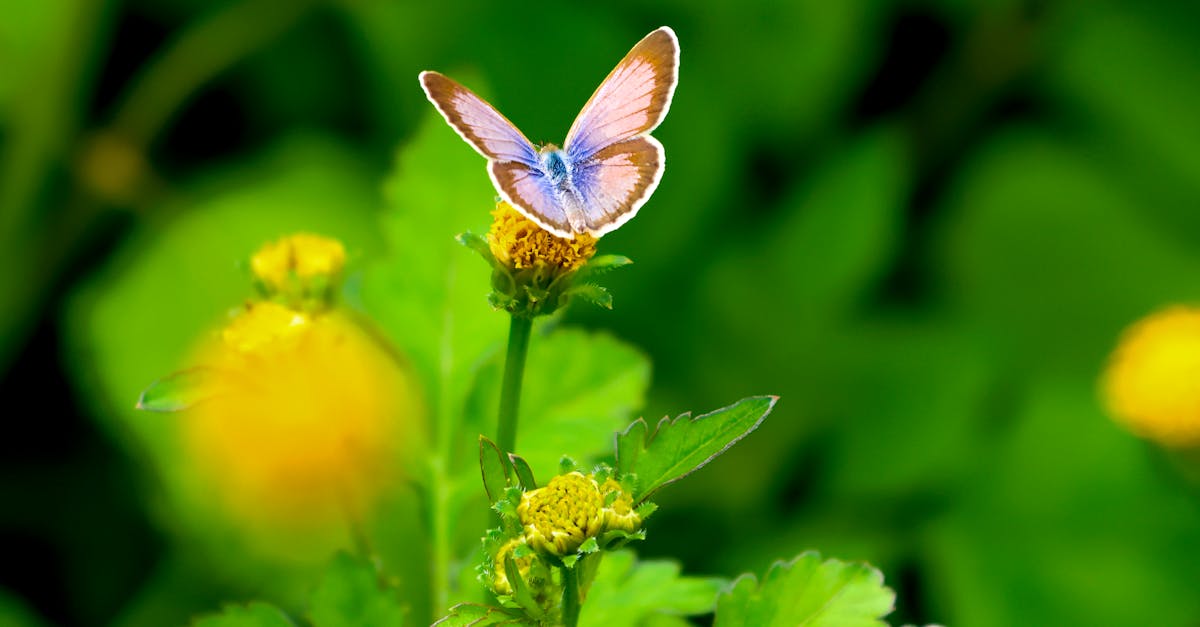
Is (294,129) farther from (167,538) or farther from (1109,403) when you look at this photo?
(1109,403)

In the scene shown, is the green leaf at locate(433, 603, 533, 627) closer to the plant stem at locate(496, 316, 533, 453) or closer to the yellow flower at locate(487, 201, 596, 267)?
the plant stem at locate(496, 316, 533, 453)

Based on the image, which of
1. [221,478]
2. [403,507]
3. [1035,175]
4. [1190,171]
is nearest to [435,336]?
[403,507]

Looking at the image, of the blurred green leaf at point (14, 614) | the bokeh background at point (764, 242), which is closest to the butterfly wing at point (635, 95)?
the bokeh background at point (764, 242)

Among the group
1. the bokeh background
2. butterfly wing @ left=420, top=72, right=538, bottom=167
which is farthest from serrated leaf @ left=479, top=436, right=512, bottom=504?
the bokeh background

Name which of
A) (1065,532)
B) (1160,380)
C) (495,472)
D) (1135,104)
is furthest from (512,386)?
(1135,104)

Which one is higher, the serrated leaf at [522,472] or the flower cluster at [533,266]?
the flower cluster at [533,266]

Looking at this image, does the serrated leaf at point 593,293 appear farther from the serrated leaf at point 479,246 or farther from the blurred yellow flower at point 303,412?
the blurred yellow flower at point 303,412
